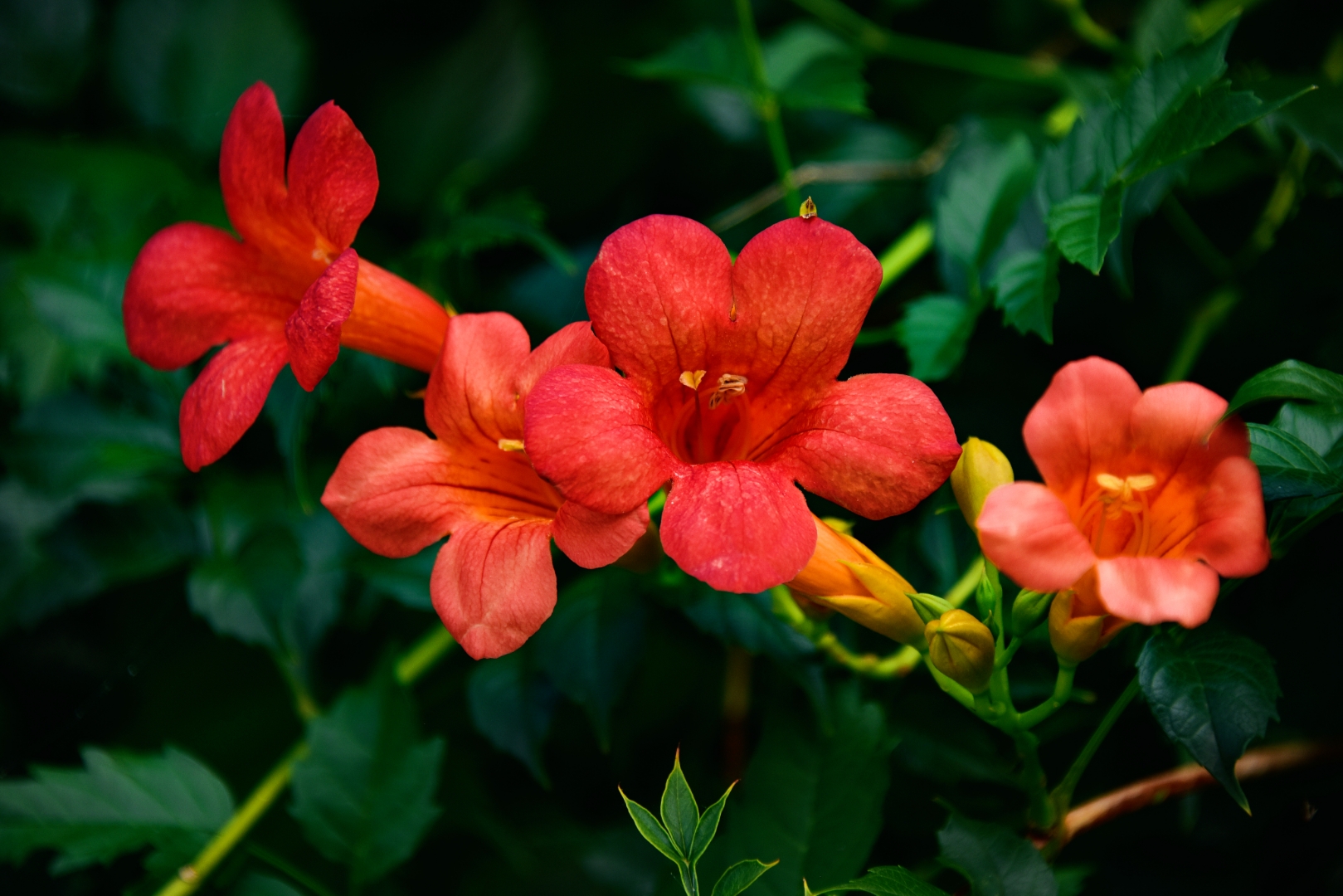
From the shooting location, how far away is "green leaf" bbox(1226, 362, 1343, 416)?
82 centimetres

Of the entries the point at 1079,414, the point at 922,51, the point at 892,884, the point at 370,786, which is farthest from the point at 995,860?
the point at 922,51

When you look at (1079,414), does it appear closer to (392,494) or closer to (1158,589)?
(1158,589)

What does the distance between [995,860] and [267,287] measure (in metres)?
1.17

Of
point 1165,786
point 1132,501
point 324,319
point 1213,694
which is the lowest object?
point 1165,786

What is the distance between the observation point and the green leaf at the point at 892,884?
83cm

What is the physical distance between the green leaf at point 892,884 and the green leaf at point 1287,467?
0.52m

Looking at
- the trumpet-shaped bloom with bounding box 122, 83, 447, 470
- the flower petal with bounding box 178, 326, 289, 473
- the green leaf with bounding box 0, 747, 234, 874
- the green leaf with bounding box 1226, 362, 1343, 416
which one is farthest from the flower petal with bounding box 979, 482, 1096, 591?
the green leaf with bounding box 0, 747, 234, 874

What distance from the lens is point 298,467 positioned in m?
1.29

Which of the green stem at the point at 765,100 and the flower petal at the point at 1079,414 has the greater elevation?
the green stem at the point at 765,100

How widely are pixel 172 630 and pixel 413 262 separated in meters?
0.90

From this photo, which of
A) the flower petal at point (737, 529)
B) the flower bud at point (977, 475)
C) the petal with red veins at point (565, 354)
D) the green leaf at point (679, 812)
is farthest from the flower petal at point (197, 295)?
the flower bud at point (977, 475)

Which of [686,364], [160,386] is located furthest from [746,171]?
[160,386]

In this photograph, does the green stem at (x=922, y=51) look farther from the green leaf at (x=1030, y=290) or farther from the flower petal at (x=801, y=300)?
the flower petal at (x=801, y=300)

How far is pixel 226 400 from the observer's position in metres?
0.98
